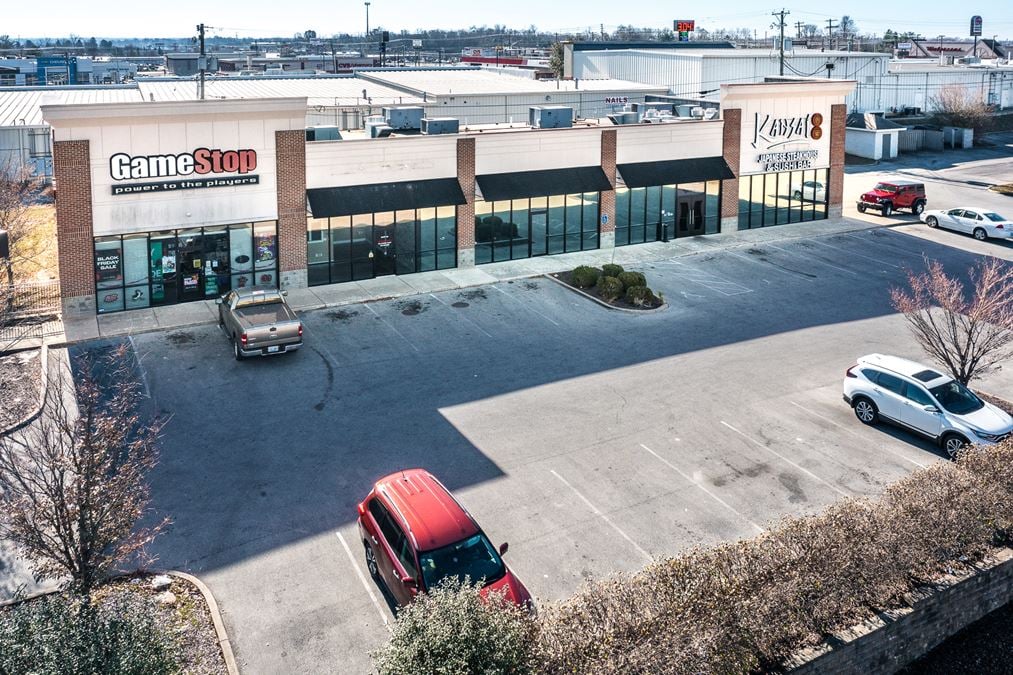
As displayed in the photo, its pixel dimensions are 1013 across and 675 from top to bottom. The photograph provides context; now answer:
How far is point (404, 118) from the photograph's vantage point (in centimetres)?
3750

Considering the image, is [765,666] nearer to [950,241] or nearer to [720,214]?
[720,214]

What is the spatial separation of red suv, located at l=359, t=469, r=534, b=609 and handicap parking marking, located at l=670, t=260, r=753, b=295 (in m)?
20.2

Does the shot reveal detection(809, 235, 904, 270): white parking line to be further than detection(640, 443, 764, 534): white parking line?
Yes

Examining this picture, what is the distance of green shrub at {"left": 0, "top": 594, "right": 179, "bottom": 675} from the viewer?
34.2 feet

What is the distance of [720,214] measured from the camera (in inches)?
1668

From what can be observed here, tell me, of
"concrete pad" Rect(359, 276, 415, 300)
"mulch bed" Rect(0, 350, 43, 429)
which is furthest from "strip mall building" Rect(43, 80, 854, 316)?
"mulch bed" Rect(0, 350, 43, 429)

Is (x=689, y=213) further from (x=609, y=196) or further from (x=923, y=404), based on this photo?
(x=923, y=404)

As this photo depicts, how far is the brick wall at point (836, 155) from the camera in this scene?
44.6 m

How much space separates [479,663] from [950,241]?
38306 mm

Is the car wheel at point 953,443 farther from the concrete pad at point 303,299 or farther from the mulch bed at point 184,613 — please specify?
the concrete pad at point 303,299

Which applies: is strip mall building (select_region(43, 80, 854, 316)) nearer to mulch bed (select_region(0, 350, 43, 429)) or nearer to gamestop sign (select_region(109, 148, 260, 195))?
gamestop sign (select_region(109, 148, 260, 195))

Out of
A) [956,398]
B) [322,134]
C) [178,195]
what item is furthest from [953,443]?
[178,195]

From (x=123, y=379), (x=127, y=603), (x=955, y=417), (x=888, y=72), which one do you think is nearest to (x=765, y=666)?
(x=127, y=603)

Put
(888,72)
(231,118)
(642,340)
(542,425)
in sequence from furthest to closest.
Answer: (888,72)
(231,118)
(642,340)
(542,425)
